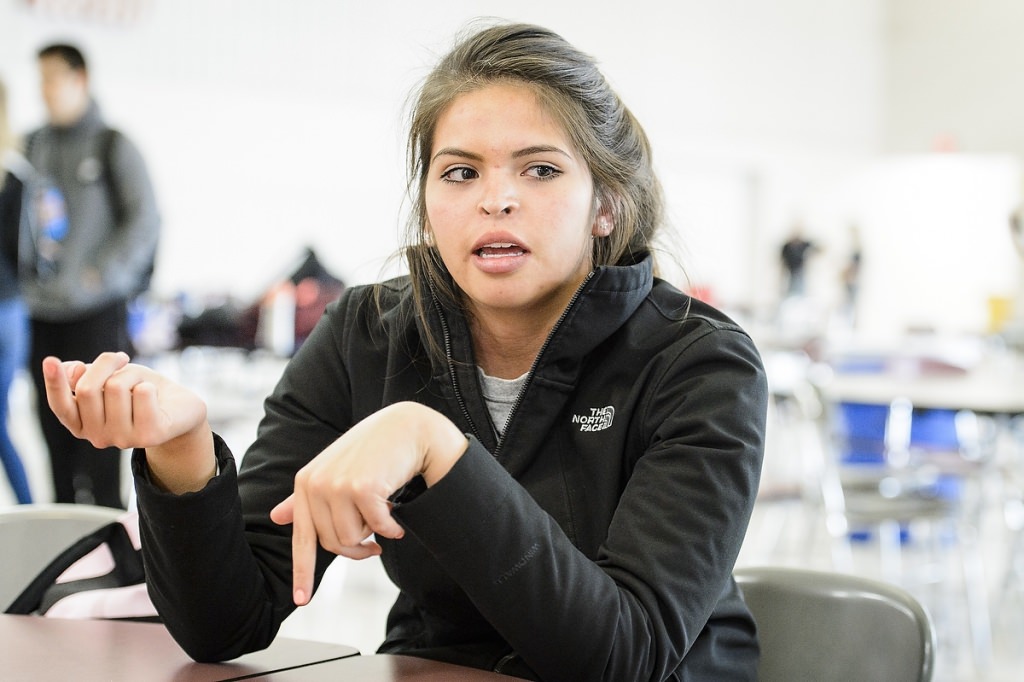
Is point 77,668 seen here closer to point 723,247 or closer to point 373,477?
point 373,477

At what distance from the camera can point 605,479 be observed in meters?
1.18

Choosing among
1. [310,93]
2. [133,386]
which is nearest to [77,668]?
[133,386]

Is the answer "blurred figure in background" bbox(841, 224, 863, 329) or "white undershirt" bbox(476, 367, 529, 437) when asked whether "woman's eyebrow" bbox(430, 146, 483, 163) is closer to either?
"white undershirt" bbox(476, 367, 529, 437)

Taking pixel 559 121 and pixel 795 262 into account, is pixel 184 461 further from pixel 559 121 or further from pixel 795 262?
pixel 795 262

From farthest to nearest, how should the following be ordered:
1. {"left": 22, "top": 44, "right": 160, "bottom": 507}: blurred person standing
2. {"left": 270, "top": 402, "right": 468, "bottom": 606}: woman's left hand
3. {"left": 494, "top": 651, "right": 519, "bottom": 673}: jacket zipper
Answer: {"left": 22, "top": 44, "right": 160, "bottom": 507}: blurred person standing → {"left": 494, "top": 651, "right": 519, "bottom": 673}: jacket zipper → {"left": 270, "top": 402, "right": 468, "bottom": 606}: woman's left hand

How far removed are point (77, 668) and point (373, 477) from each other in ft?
1.04

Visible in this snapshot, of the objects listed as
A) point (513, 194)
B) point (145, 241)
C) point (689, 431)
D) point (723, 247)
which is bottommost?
point (723, 247)

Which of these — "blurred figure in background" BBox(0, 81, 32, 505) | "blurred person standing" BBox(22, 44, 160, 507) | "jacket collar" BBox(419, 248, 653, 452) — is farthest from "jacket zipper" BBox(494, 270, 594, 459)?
"blurred figure in background" BBox(0, 81, 32, 505)

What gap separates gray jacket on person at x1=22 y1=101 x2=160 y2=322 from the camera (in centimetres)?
380

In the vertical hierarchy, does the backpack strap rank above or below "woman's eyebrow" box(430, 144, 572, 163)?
below

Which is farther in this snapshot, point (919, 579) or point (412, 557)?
point (919, 579)

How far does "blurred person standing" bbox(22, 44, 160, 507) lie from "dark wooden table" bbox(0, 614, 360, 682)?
111 inches

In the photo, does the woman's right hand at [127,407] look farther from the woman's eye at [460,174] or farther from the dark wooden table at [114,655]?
the woman's eye at [460,174]

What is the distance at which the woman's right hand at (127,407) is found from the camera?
0.93 metres
